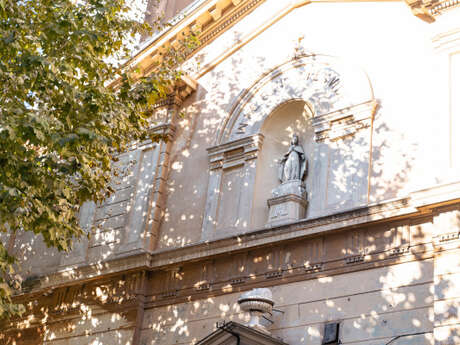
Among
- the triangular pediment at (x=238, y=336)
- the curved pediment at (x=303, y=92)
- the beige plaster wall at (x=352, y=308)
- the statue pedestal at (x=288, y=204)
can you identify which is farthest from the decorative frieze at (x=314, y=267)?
the curved pediment at (x=303, y=92)

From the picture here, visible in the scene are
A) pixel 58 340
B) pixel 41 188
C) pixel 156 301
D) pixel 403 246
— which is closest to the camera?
pixel 41 188

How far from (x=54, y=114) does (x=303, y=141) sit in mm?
5794

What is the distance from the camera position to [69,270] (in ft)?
60.1

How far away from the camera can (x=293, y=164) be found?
1658 centimetres

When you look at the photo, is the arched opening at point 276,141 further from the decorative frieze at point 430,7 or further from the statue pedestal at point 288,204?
the decorative frieze at point 430,7

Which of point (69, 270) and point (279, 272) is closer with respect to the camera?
point (279, 272)

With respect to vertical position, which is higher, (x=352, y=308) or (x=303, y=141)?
(x=303, y=141)

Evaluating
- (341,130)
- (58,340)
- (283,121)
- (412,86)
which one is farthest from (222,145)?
(58,340)

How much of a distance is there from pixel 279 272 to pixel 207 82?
5.51m

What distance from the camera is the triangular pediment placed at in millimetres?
13500

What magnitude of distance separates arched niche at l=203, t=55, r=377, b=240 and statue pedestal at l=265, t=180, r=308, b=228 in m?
0.19

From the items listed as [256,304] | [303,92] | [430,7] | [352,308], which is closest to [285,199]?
[303,92]

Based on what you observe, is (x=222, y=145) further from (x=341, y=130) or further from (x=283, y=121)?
(x=341, y=130)

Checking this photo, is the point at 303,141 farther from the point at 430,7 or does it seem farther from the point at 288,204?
the point at 430,7
